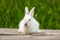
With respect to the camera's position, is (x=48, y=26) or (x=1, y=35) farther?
(x=48, y=26)

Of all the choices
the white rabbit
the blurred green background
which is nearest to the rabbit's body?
the white rabbit

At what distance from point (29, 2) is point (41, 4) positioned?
0.12m

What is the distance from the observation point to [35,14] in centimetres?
218

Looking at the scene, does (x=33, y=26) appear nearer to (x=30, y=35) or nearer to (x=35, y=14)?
(x=30, y=35)

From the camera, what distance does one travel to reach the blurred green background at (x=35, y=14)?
7.04 ft

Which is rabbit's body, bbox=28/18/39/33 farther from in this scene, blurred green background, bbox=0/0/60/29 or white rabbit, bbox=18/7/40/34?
blurred green background, bbox=0/0/60/29

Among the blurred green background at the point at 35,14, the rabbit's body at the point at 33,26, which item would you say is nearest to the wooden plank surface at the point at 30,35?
the rabbit's body at the point at 33,26

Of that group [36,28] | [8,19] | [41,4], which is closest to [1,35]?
[36,28]

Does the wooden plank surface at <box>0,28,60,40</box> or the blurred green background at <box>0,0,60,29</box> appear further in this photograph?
the blurred green background at <box>0,0,60,29</box>

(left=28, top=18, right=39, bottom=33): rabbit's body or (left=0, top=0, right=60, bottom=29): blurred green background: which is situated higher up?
(left=0, top=0, right=60, bottom=29): blurred green background

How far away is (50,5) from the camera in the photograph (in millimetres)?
2201

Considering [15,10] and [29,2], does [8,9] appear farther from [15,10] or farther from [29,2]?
[29,2]

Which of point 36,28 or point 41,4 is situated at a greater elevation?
point 41,4

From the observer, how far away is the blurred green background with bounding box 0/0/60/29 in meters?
2.14
